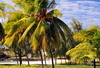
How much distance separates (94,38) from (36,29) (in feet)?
13.8

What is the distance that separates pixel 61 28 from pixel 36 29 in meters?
1.98

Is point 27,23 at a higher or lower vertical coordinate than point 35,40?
higher

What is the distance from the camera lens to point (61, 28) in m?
15.5

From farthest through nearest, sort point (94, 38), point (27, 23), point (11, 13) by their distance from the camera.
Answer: point (11, 13) < point (27, 23) < point (94, 38)

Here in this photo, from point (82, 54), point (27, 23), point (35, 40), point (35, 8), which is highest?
point (35, 8)

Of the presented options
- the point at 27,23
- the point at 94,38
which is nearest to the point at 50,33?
the point at 27,23

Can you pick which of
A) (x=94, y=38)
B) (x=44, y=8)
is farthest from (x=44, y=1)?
(x=94, y=38)

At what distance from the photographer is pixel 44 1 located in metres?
15.5

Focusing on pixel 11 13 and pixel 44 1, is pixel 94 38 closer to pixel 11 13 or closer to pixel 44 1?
pixel 44 1

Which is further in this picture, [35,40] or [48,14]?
[48,14]

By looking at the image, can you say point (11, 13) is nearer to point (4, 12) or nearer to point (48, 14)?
point (4, 12)

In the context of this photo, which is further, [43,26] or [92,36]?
[92,36]

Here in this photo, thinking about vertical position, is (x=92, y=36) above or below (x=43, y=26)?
below

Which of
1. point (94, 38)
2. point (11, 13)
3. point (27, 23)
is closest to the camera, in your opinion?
point (94, 38)
